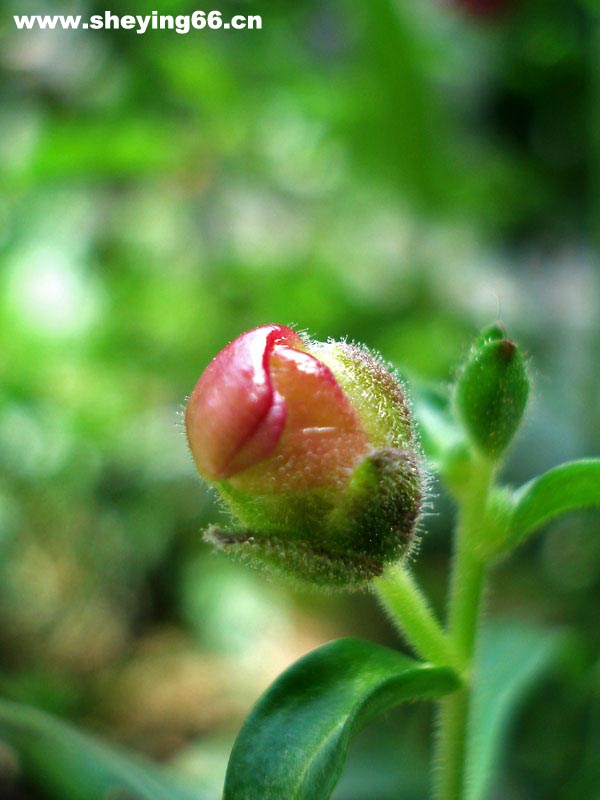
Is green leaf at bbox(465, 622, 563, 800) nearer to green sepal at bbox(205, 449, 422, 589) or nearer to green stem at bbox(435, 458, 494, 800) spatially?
green stem at bbox(435, 458, 494, 800)

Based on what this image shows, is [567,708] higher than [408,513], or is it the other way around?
[408,513]

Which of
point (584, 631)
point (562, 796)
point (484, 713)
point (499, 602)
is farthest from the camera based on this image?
point (499, 602)

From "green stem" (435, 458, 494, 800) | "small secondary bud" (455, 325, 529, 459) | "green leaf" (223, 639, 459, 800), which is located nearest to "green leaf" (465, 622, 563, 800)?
"green stem" (435, 458, 494, 800)

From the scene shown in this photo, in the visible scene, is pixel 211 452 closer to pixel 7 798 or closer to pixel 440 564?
pixel 7 798

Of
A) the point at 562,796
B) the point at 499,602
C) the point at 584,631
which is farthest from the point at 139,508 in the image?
the point at 562,796

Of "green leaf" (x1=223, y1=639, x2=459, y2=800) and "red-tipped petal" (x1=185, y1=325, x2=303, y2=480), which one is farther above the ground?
"red-tipped petal" (x1=185, y1=325, x2=303, y2=480)

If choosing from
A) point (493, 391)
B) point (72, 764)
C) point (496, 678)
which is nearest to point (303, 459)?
point (493, 391)

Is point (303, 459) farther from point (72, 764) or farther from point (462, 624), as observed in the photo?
point (72, 764)
